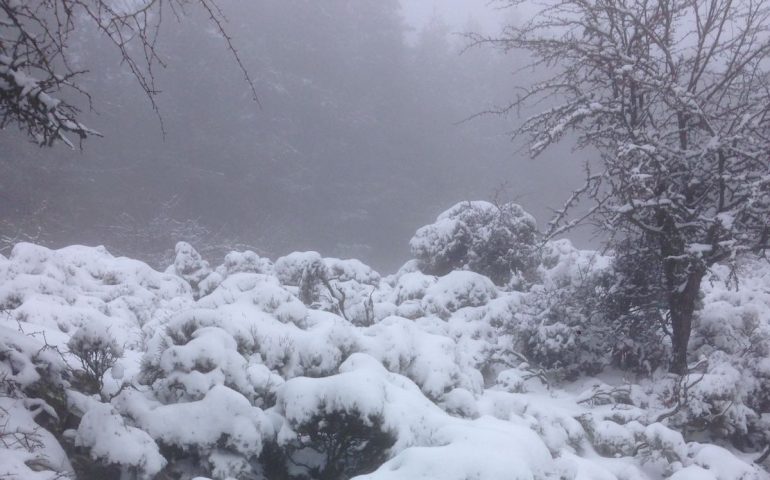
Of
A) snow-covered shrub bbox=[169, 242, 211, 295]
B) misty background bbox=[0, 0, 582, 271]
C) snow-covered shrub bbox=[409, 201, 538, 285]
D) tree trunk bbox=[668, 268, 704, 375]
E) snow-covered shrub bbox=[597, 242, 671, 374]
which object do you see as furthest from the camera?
misty background bbox=[0, 0, 582, 271]

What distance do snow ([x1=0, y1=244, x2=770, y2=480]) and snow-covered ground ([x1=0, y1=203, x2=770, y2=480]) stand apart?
2 centimetres

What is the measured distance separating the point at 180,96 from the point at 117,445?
28.4 meters

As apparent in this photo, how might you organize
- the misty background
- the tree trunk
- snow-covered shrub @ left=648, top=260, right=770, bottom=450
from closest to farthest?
1. snow-covered shrub @ left=648, top=260, right=770, bottom=450
2. the tree trunk
3. the misty background

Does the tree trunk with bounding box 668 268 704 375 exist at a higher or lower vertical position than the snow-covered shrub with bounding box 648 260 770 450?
higher

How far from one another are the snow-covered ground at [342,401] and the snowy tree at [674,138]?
27.0 inches

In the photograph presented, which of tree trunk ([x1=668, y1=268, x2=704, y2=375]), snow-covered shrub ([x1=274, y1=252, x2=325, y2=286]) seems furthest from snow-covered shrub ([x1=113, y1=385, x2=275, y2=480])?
snow-covered shrub ([x1=274, y1=252, x2=325, y2=286])

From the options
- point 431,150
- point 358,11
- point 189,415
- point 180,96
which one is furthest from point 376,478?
point 358,11

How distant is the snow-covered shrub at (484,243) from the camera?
11.4 metres

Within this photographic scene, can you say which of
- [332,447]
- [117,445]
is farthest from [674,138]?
[117,445]

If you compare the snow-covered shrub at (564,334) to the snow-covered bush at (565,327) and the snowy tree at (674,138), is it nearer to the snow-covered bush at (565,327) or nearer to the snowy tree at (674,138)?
the snow-covered bush at (565,327)

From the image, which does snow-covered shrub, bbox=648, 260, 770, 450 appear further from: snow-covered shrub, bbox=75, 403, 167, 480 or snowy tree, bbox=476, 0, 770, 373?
snow-covered shrub, bbox=75, 403, 167, 480

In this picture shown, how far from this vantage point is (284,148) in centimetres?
3034

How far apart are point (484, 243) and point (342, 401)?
7.96 meters

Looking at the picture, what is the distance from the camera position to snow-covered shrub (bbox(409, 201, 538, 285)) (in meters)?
11.4
